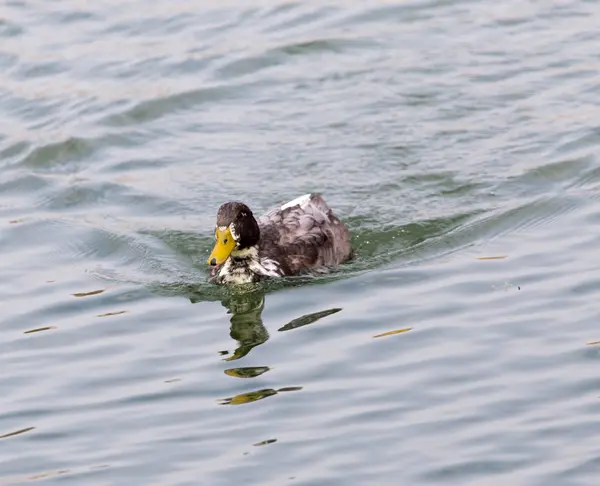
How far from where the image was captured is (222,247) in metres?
13.5

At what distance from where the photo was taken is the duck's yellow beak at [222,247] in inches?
525

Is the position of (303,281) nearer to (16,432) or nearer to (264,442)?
(264,442)

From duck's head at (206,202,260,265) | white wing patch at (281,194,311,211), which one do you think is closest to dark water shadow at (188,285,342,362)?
duck's head at (206,202,260,265)

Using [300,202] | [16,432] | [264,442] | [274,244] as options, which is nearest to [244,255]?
[274,244]

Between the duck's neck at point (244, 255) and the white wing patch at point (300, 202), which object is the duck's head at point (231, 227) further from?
the white wing patch at point (300, 202)

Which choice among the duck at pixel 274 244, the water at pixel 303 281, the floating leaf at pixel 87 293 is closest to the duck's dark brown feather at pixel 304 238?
the duck at pixel 274 244

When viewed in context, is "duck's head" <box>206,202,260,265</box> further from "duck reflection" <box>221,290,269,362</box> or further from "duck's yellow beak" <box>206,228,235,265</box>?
"duck reflection" <box>221,290,269,362</box>

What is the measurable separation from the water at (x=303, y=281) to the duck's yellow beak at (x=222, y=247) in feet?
1.46

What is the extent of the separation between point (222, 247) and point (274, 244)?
796 millimetres

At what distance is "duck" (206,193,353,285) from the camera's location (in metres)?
13.5

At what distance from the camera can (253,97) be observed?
1850 cm

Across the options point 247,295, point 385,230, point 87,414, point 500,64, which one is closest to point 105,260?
point 247,295

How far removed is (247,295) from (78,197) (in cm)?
326

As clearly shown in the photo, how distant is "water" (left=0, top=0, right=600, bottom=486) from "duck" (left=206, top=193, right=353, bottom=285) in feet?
0.97
